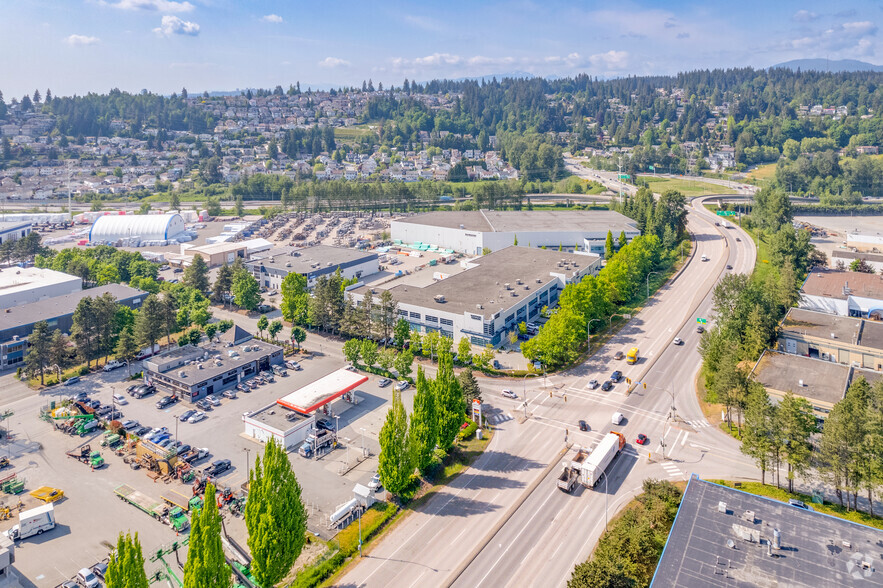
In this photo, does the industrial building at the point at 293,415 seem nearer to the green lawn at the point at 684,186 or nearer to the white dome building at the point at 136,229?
the white dome building at the point at 136,229

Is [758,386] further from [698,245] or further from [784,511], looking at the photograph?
[698,245]

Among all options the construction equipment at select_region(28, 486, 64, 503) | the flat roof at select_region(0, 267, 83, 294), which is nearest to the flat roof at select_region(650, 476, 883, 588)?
the construction equipment at select_region(28, 486, 64, 503)

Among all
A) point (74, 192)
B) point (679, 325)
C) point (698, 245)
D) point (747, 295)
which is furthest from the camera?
point (74, 192)

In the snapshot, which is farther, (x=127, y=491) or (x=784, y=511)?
(x=127, y=491)

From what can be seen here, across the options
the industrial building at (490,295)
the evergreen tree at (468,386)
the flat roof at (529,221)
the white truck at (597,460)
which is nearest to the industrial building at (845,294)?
the industrial building at (490,295)

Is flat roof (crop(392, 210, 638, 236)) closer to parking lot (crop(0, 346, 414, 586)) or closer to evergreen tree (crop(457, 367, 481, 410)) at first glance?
parking lot (crop(0, 346, 414, 586))

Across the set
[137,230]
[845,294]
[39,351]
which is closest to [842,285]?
[845,294]

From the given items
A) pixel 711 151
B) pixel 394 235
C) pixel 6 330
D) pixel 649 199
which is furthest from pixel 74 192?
pixel 711 151
